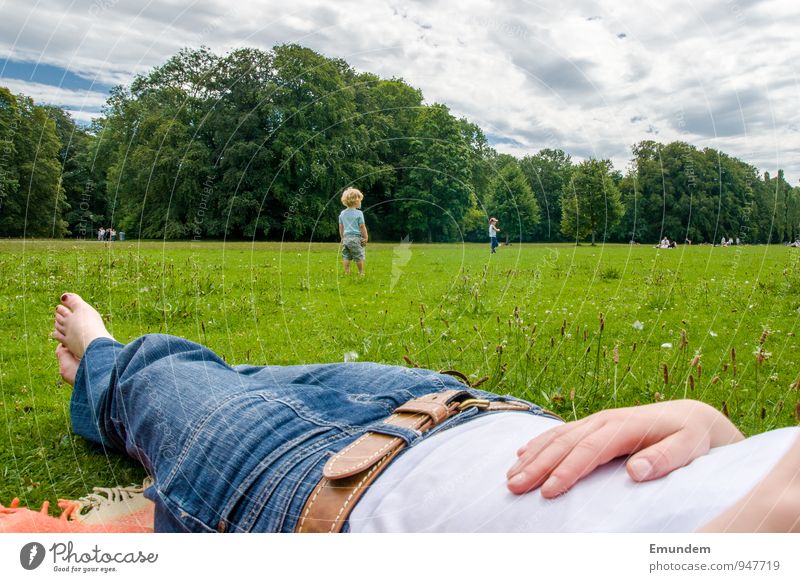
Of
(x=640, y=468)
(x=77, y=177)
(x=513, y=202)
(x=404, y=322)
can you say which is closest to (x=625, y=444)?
(x=640, y=468)

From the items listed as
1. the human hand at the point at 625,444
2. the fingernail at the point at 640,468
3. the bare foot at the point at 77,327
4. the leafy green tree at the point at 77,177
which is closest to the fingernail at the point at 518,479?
the human hand at the point at 625,444

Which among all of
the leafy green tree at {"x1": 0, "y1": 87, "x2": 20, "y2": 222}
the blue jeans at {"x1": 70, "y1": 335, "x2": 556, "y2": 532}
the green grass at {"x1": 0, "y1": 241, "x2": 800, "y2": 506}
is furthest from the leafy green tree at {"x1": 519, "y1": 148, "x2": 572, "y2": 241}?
the leafy green tree at {"x1": 0, "y1": 87, "x2": 20, "y2": 222}

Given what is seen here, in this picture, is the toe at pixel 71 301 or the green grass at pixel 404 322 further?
the toe at pixel 71 301

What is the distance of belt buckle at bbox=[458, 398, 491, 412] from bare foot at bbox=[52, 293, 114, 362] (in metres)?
0.96

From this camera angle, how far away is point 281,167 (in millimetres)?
1080

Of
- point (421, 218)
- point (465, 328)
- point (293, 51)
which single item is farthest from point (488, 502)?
point (465, 328)

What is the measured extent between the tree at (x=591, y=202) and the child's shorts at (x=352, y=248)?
422 mm

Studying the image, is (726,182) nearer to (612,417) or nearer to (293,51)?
(612,417)

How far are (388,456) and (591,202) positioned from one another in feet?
1.81

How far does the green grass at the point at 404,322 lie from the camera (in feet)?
4.03

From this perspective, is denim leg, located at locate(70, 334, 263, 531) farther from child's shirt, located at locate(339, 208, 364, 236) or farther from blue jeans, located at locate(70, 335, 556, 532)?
child's shirt, located at locate(339, 208, 364, 236)

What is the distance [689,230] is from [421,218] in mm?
508

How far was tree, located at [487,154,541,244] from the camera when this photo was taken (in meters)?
1.07

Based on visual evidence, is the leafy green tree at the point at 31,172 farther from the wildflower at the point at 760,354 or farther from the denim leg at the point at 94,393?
the wildflower at the point at 760,354
